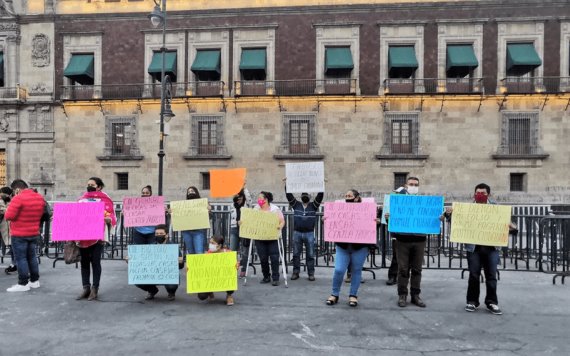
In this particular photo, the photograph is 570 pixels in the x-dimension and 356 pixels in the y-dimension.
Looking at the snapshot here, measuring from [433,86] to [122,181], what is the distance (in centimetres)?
1889

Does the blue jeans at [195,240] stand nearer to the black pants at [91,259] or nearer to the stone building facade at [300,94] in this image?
the black pants at [91,259]

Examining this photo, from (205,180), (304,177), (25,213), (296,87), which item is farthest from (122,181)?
(304,177)

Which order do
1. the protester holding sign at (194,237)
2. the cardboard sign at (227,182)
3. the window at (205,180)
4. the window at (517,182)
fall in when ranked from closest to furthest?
1. the protester holding sign at (194,237)
2. the cardboard sign at (227,182)
3. the window at (517,182)
4. the window at (205,180)

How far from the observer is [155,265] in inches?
247

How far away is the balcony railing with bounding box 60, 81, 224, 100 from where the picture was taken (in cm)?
2252

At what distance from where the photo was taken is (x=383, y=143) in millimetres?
21766

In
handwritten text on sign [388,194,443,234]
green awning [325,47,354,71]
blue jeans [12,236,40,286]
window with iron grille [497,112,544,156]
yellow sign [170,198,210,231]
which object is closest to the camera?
handwritten text on sign [388,194,443,234]

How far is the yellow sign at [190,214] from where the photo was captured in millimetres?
7613

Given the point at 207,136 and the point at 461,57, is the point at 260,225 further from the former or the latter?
the point at 461,57

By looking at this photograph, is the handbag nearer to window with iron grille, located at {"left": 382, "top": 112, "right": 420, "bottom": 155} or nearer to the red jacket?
the red jacket

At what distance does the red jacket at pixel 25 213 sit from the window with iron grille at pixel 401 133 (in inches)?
704

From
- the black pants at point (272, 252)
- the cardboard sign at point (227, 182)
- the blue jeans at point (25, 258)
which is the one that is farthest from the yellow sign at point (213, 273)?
the blue jeans at point (25, 258)

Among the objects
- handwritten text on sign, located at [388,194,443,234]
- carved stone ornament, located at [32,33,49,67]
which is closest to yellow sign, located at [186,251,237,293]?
handwritten text on sign, located at [388,194,443,234]

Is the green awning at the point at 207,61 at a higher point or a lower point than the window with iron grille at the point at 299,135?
higher
